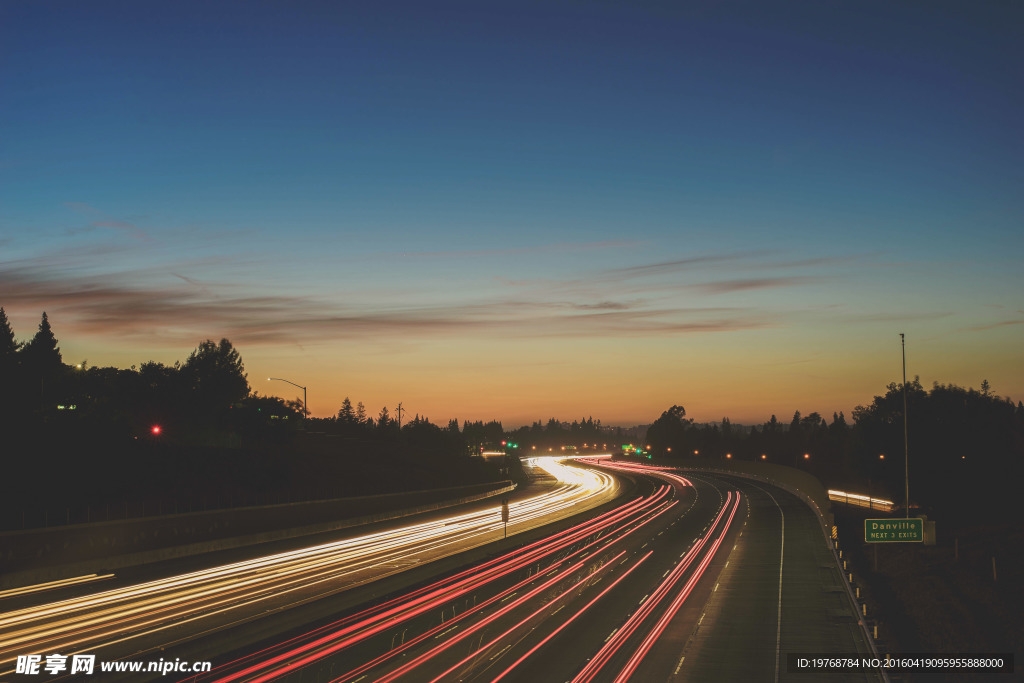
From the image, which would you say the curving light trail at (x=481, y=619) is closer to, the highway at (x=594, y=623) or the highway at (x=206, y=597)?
the highway at (x=594, y=623)

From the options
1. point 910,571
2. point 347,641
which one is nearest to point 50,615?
point 347,641

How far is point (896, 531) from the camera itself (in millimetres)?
34250

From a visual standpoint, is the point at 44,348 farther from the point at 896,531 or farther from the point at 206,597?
the point at 896,531

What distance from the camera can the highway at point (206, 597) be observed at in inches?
850

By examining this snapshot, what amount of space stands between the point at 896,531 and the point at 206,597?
27199 millimetres

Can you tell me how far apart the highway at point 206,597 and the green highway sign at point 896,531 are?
1915 cm

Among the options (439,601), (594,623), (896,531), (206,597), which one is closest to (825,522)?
(896,531)

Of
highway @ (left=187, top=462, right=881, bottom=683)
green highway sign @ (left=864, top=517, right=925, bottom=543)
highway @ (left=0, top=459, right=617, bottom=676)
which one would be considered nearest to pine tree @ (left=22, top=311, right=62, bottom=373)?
highway @ (left=0, top=459, right=617, bottom=676)

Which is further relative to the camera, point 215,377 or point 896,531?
point 215,377

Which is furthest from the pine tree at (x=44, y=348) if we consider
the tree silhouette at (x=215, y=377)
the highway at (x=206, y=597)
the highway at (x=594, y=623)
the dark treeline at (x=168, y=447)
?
the highway at (x=594, y=623)

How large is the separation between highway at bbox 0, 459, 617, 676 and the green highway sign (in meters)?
19.2

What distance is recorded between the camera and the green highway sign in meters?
34.0

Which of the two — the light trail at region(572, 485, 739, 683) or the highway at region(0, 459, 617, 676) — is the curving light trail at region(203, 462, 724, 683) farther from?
the highway at region(0, 459, 617, 676)

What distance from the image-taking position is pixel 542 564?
36906 mm
